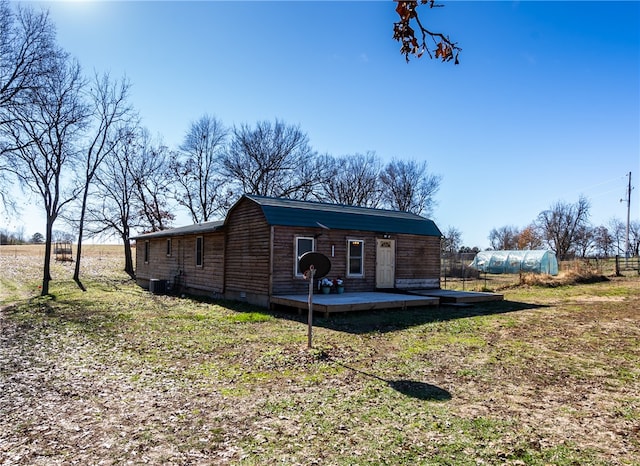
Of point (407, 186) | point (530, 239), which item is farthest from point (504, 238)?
point (407, 186)

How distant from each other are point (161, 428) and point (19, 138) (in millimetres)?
20287

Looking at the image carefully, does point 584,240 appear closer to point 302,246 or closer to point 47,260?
point 302,246

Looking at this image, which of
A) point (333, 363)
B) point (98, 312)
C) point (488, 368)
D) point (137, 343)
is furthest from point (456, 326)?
point (98, 312)

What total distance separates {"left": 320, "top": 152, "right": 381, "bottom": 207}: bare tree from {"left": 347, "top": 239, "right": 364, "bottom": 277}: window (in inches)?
980

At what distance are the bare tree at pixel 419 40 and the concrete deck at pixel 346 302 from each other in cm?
987

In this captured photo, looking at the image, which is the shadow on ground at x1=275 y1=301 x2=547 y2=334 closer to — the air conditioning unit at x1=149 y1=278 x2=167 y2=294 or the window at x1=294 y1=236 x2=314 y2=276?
the window at x1=294 y1=236 x2=314 y2=276

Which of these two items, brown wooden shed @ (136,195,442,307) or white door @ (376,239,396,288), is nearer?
brown wooden shed @ (136,195,442,307)

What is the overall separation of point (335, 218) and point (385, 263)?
3070 mm

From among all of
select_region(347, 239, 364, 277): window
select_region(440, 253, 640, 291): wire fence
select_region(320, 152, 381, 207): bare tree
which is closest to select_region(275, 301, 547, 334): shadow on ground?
select_region(347, 239, 364, 277): window

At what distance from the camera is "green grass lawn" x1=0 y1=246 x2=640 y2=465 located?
4039 mm

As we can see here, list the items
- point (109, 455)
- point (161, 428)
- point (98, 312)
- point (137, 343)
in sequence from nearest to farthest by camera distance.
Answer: point (109, 455)
point (161, 428)
point (137, 343)
point (98, 312)

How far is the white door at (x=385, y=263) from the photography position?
17.2 metres

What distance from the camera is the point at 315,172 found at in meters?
37.9

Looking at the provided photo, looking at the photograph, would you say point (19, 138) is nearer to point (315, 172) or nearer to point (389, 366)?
point (389, 366)
